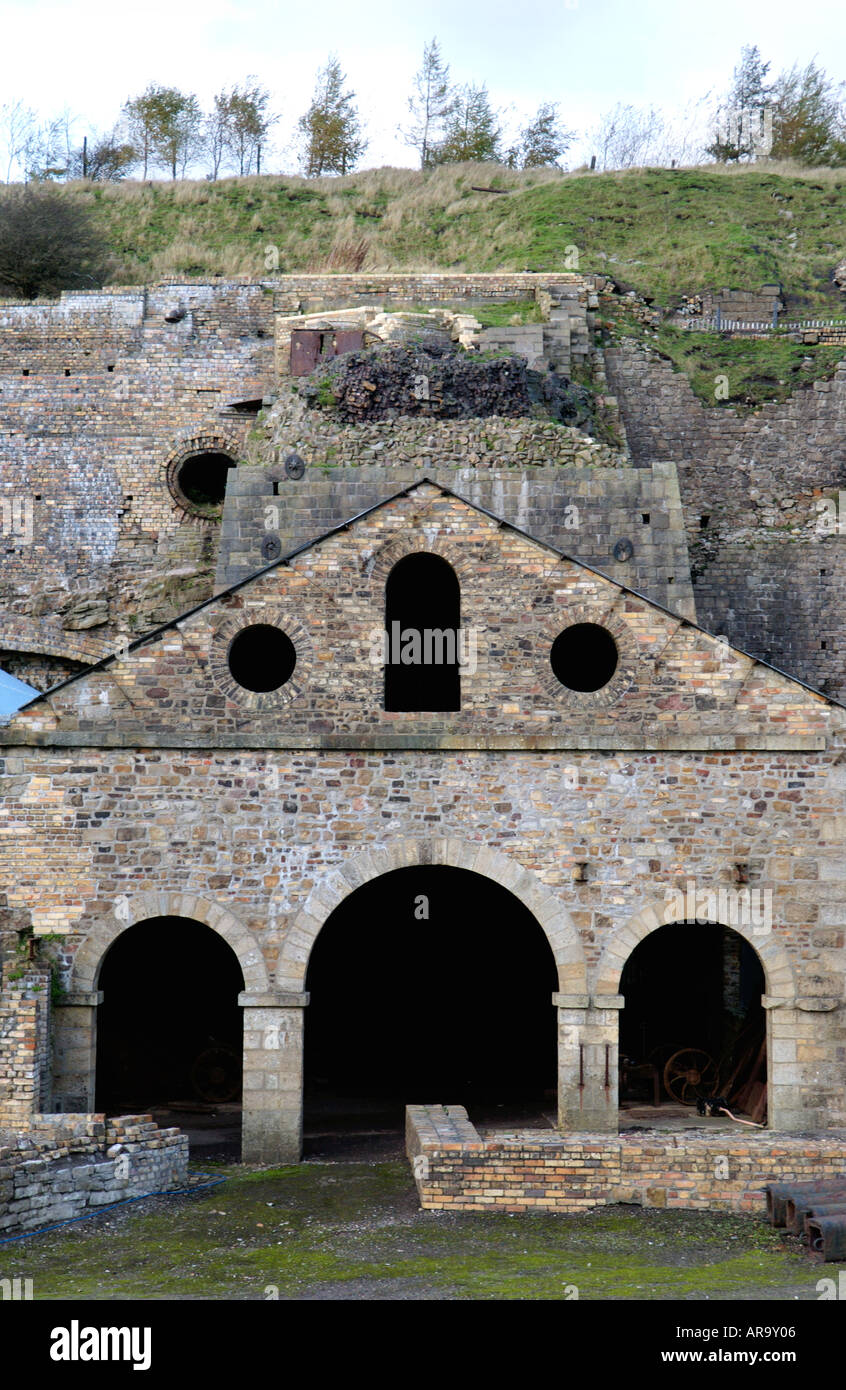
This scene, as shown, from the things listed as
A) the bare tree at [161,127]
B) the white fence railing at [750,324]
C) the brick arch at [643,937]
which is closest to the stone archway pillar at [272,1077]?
the brick arch at [643,937]

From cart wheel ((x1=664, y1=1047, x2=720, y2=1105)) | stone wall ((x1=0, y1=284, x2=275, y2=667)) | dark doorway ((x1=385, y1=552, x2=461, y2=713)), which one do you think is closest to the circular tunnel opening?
cart wheel ((x1=664, y1=1047, x2=720, y2=1105))

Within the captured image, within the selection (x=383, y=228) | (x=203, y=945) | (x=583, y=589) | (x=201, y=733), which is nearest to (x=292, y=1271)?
(x=201, y=733)

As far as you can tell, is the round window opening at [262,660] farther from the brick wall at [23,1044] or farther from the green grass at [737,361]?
the green grass at [737,361]

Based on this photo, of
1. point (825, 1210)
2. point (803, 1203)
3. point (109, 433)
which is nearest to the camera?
point (825, 1210)

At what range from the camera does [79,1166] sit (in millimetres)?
13203

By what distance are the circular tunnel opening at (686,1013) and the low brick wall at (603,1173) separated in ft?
16.3

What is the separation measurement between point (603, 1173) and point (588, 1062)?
2419mm

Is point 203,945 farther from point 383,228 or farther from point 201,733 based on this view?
point 383,228

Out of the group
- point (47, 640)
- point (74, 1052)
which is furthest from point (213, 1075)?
point (47, 640)

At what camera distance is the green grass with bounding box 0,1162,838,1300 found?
1078 centimetres

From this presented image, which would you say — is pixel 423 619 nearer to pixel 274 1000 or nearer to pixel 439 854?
pixel 439 854

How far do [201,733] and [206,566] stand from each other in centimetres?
1158

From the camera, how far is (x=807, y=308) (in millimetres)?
33844

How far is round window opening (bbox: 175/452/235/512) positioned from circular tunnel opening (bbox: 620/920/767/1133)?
13.1m
